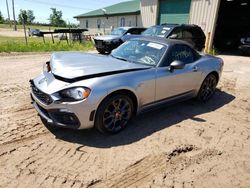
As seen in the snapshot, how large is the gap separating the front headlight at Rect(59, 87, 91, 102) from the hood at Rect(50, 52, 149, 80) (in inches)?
8.5

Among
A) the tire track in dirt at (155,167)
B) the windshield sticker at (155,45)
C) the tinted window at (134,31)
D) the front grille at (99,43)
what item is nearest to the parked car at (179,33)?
the front grille at (99,43)

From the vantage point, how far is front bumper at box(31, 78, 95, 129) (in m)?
3.16

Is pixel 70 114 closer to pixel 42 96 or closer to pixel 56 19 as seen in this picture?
pixel 42 96

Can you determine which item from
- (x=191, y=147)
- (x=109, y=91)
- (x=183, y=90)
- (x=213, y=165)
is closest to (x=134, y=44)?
(x=183, y=90)

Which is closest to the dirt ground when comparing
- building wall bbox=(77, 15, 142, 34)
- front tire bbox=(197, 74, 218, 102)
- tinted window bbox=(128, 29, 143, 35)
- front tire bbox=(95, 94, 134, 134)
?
front tire bbox=(95, 94, 134, 134)

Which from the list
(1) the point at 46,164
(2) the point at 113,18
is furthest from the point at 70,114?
(2) the point at 113,18

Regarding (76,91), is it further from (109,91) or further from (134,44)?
(134,44)

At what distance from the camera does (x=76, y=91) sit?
3.19 meters

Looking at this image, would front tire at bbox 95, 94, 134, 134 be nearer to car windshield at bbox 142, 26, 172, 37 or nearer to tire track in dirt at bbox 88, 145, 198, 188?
tire track in dirt at bbox 88, 145, 198, 188

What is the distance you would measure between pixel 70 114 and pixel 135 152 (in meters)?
1.10

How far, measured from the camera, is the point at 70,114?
3.20 metres

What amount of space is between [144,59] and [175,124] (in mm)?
1379

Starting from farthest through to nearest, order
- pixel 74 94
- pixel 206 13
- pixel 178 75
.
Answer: pixel 206 13, pixel 178 75, pixel 74 94

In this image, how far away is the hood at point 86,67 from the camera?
340 cm
